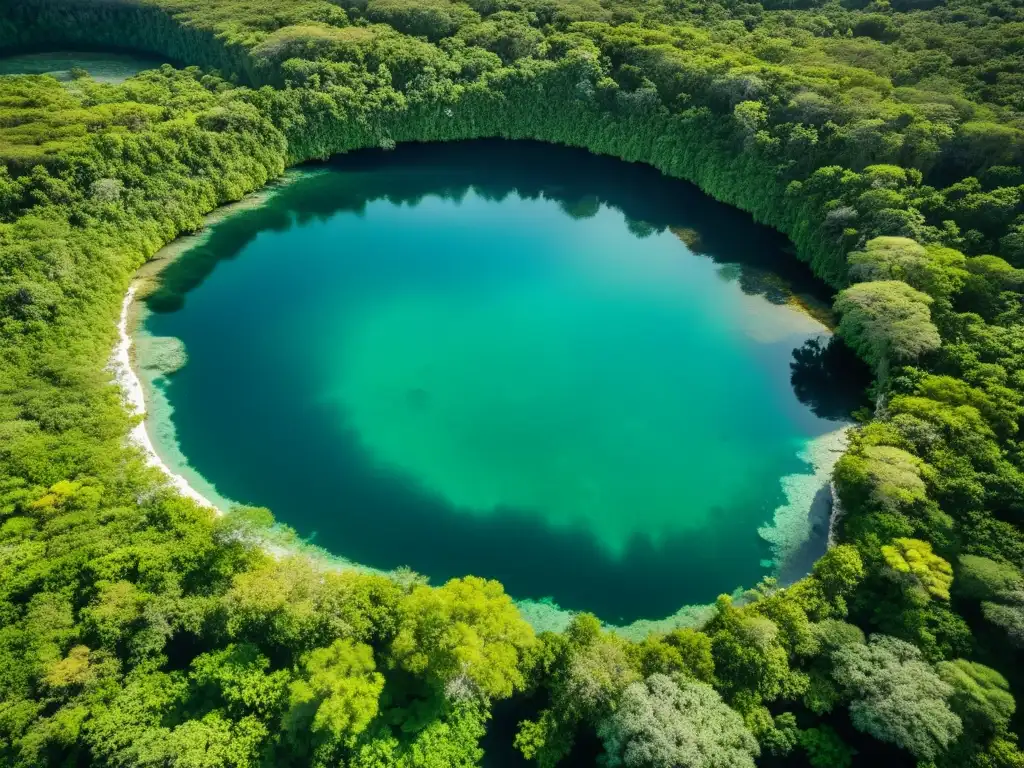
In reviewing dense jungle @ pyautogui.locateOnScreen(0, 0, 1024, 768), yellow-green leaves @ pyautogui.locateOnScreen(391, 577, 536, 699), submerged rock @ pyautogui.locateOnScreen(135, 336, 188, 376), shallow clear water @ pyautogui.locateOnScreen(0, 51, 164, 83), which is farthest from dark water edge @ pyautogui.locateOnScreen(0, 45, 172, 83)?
yellow-green leaves @ pyautogui.locateOnScreen(391, 577, 536, 699)

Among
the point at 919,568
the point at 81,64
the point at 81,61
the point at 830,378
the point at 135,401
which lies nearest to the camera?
the point at 919,568

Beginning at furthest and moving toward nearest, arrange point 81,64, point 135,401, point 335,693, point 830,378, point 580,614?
1. point 81,64
2. point 830,378
3. point 135,401
4. point 580,614
5. point 335,693

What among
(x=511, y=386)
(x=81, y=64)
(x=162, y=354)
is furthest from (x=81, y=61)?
(x=511, y=386)

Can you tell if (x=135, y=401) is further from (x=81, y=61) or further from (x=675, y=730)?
(x=81, y=61)

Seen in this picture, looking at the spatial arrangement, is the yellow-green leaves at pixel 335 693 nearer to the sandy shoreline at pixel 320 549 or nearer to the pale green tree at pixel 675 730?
the sandy shoreline at pixel 320 549

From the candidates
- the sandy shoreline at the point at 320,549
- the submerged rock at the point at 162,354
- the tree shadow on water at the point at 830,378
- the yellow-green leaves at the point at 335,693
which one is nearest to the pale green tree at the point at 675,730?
the sandy shoreline at the point at 320,549
